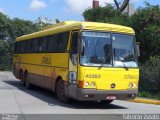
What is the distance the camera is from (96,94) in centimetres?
1583

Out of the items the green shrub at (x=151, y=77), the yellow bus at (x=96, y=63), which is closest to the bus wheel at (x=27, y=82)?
the green shrub at (x=151, y=77)

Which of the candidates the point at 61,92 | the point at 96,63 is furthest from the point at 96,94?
the point at 61,92

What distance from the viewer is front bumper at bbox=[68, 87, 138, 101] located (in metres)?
15.7

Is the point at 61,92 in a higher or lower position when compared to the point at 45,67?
lower

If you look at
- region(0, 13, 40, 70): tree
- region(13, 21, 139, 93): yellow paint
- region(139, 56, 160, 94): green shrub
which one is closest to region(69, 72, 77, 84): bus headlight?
region(13, 21, 139, 93): yellow paint

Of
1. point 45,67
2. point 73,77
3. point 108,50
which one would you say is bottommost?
point 73,77

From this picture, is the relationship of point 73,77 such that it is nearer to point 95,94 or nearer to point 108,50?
point 95,94

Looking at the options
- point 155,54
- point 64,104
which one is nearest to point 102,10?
point 155,54

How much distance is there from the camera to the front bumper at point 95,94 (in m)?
15.7

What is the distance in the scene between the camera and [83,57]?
52.3 feet

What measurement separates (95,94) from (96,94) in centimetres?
4

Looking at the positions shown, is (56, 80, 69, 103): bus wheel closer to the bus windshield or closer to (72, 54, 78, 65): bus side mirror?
(72, 54, 78, 65): bus side mirror

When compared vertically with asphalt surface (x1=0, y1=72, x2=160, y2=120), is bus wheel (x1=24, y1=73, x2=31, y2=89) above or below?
above

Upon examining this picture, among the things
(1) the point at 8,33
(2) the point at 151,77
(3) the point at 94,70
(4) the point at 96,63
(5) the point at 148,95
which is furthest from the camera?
(1) the point at 8,33
